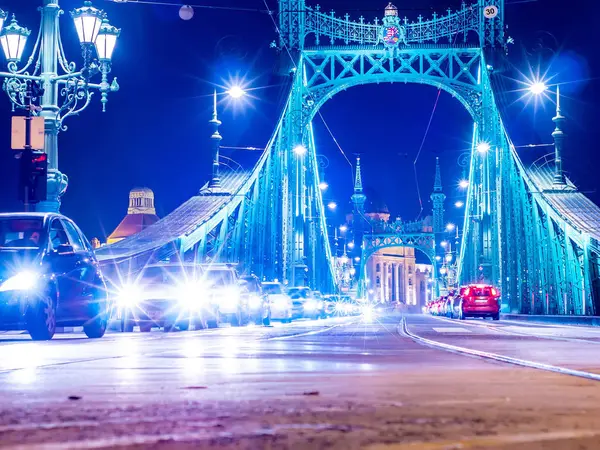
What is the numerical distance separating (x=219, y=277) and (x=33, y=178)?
31.2ft

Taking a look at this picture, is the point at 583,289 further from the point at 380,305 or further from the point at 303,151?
the point at 380,305

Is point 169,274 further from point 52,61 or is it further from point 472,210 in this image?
point 472,210

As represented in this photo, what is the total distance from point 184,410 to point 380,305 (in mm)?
194783

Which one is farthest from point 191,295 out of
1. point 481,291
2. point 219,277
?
point 481,291

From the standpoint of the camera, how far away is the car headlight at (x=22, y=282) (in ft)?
47.8

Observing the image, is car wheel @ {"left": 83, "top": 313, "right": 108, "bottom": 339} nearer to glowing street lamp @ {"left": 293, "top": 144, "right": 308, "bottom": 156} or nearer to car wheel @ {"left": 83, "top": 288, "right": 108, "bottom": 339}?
car wheel @ {"left": 83, "top": 288, "right": 108, "bottom": 339}

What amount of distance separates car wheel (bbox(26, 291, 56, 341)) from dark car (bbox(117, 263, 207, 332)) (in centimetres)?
744

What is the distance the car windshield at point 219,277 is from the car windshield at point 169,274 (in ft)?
1.93

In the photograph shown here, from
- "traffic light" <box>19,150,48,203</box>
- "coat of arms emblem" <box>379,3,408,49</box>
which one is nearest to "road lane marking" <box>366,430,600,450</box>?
"traffic light" <box>19,150,48,203</box>

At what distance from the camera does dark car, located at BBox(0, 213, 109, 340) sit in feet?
48.3

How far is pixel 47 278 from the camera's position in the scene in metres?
15.3

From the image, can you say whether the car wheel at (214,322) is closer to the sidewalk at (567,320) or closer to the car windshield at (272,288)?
the sidewalk at (567,320)

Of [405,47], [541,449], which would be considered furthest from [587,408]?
[405,47]

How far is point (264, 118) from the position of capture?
53906 millimetres
